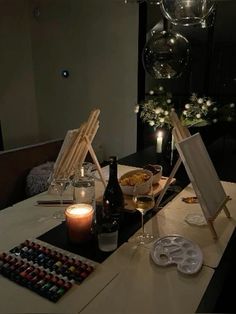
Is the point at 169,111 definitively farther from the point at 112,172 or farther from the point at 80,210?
the point at 80,210

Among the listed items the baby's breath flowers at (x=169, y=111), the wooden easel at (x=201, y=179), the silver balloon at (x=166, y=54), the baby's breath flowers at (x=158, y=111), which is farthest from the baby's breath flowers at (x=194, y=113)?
the wooden easel at (x=201, y=179)

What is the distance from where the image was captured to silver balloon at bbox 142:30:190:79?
1628 mm

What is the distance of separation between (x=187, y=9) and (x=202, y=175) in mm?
783

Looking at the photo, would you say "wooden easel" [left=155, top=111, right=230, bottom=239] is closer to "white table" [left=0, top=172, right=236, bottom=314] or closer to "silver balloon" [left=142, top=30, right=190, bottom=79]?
"white table" [left=0, top=172, right=236, bottom=314]

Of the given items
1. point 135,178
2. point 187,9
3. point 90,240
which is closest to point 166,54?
point 187,9

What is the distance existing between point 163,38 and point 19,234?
50.1 inches

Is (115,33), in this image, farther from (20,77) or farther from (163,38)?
(163,38)

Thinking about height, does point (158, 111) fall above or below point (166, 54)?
below

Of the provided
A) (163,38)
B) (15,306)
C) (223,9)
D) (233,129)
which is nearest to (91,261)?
(15,306)

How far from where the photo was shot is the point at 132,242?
3.67 feet

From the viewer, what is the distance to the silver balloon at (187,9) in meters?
1.34

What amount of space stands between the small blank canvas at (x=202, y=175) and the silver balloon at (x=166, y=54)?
54 cm

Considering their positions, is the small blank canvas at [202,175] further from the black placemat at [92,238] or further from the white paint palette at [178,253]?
the black placemat at [92,238]

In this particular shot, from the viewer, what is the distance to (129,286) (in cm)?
88
